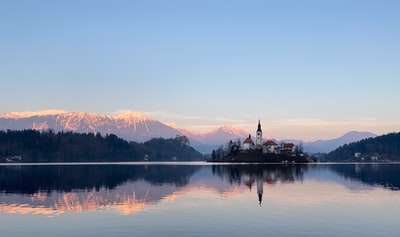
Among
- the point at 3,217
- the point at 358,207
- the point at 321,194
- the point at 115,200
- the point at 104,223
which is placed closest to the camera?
the point at 104,223

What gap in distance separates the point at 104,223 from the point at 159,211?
1122 cm

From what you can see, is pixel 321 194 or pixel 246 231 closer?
pixel 246 231

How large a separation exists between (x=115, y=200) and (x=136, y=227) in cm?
2595

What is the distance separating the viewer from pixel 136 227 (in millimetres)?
47312

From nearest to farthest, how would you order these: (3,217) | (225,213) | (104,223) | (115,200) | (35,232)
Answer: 1. (35,232)
2. (104,223)
3. (3,217)
4. (225,213)
5. (115,200)

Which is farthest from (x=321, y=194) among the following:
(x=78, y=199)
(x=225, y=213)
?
(x=78, y=199)

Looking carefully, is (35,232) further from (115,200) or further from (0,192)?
(0,192)

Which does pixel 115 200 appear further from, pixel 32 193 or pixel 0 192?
pixel 0 192

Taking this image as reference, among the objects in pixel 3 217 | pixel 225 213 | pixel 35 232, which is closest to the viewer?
pixel 35 232

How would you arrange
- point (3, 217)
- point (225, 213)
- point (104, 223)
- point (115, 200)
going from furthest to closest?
point (115, 200)
point (225, 213)
point (3, 217)
point (104, 223)

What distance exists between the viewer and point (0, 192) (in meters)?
85.9

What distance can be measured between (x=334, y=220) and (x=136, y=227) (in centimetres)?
2237

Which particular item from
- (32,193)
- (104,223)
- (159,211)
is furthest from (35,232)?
(32,193)

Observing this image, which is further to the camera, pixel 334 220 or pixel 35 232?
pixel 334 220
